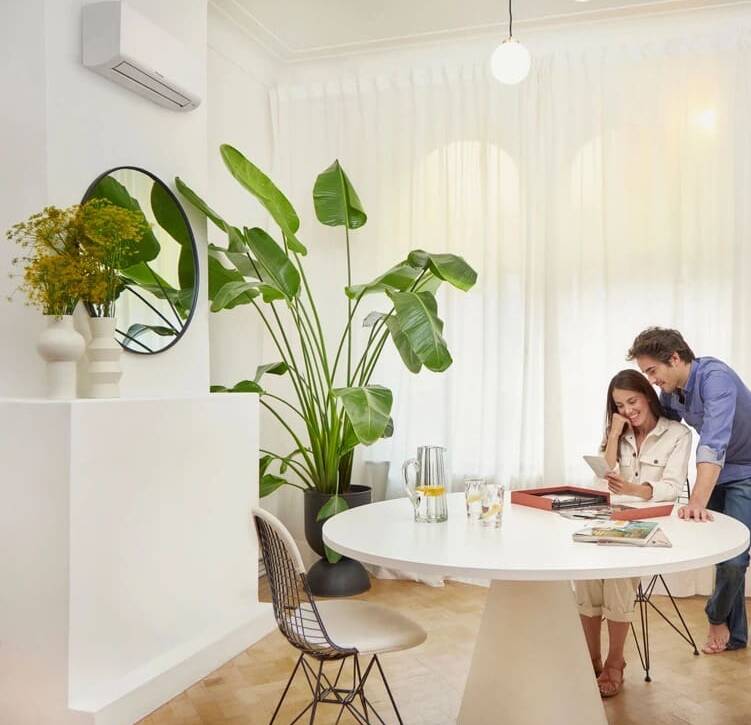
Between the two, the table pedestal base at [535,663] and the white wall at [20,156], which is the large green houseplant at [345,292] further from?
the table pedestal base at [535,663]

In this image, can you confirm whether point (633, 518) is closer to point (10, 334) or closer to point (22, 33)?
point (10, 334)

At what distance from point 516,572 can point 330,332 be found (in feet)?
10.7

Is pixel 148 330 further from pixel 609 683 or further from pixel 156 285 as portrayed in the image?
pixel 609 683

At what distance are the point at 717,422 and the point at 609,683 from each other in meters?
1.04

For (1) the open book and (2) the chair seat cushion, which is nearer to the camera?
(1) the open book

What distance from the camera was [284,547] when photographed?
2.23 metres

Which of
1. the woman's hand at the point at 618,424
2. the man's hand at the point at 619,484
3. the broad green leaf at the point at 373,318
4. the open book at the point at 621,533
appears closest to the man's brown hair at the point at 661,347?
the woman's hand at the point at 618,424

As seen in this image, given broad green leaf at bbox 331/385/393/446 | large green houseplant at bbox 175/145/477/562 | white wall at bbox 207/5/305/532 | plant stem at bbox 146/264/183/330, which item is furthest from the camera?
white wall at bbox 207/5/305/532

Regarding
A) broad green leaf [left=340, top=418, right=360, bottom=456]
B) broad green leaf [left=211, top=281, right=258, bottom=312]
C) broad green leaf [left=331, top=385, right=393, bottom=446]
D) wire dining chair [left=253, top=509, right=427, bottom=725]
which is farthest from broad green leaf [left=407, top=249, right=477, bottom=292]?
wire dining chair [left=253, top=509, right=427, bottom=725]

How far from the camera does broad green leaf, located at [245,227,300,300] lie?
3955mm

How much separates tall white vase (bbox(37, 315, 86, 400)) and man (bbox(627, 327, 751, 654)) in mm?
2118

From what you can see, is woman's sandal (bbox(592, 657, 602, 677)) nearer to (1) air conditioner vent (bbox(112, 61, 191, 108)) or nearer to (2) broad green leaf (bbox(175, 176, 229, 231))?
(2) broad green leaf (bbox(175, 176, 229, 231))

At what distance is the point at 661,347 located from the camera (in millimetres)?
3113

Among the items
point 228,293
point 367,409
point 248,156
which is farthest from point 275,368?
point 248,156
